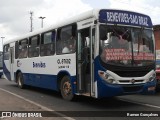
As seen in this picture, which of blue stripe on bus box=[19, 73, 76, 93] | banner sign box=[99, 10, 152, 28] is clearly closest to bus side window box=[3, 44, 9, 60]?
blue stripe on bus box=[19, 73, 76, 93]

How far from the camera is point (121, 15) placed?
10.9 m

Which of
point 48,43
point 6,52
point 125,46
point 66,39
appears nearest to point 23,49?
point 6,52

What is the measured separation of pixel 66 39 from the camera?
12.5 meters

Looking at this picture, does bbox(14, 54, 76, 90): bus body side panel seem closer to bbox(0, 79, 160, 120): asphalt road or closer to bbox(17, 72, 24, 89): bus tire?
bbox(17, 72, 24, 89): bus tire

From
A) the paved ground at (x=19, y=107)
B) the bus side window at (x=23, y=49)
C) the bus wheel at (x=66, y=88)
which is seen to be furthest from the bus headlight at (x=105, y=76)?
the bus side window at (x=23, y=49)

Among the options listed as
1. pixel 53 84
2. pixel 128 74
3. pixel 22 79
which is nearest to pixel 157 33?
pixel 22 79

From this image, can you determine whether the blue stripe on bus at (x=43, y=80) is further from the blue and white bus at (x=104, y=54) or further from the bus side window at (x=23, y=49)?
the bus side window at (x=23, y=49)

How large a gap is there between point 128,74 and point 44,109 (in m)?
2.91

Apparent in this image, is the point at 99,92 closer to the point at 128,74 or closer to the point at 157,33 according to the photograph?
the point at 128,74

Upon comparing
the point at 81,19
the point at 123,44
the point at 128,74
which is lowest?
the point at 128,74

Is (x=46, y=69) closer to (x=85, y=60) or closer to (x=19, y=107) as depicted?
(x=19, y=107)

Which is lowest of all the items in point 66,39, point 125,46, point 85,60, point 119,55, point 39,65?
point 39,65

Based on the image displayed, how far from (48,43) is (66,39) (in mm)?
1818

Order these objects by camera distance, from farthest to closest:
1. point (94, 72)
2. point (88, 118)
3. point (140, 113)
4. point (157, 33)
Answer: point (157, 33), point (94, 72), point (140, 113), point (88, 118)
